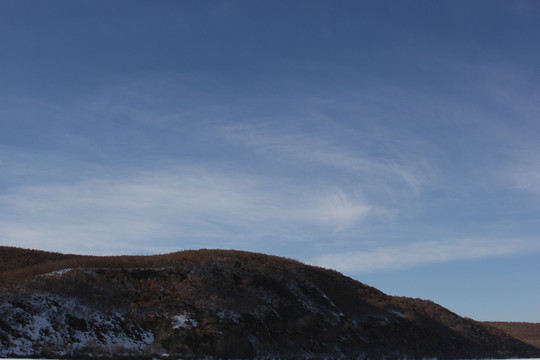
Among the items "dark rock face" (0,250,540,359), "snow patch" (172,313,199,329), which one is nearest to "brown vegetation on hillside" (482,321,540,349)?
"dark rock face" (0,250,540,359)

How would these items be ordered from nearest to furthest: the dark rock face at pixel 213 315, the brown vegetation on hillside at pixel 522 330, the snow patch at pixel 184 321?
the dark rock face at pixel 213 315 < the snow patch at pixel 184 321 < the brown vegetation on hillside at pixel 522 330

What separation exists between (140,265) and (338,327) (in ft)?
69.8

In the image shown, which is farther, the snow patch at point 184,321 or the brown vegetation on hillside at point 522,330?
the brown vegetation on hillside at point 522,330

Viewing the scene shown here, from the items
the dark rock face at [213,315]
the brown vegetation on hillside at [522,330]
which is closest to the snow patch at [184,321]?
the dark rock face at [213,315]

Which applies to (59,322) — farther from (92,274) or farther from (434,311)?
(434,311)

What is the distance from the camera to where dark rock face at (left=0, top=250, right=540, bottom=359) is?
114ft

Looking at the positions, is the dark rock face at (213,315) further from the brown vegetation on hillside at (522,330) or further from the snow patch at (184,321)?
the brown vegetation on hillside at (522,330)

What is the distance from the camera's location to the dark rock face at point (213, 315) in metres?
34.7

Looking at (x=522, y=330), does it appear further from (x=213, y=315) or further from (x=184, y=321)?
(x=184, y=321)

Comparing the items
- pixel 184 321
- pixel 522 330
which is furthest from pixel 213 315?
pixel 522 330

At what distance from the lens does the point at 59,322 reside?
3503 cm

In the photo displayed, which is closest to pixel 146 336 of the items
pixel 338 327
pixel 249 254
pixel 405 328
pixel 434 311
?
pixel 338 327

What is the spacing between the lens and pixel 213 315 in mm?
41875

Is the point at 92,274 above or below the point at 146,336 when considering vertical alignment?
above
